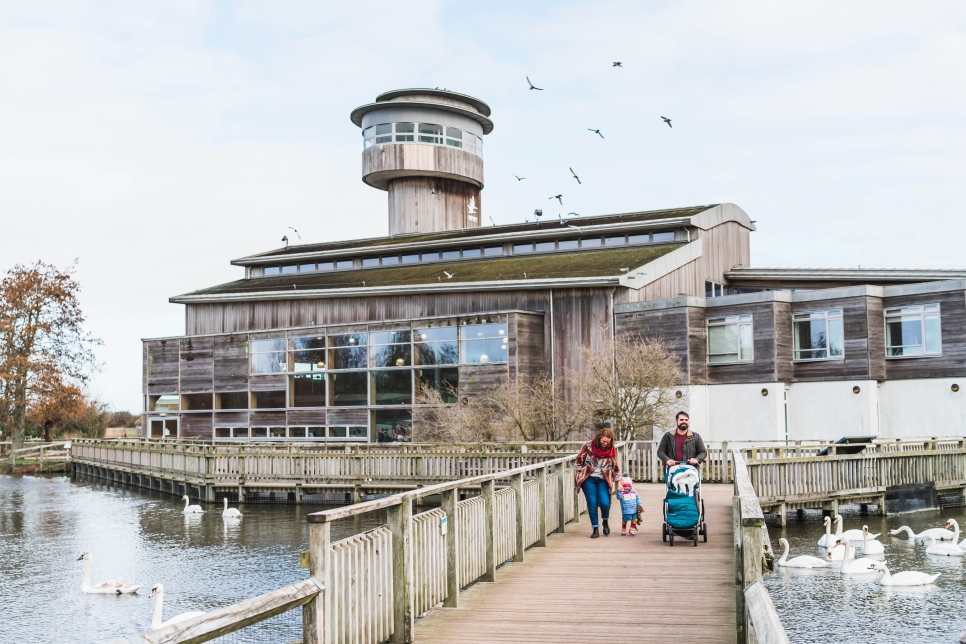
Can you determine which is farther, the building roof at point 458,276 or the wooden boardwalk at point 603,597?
the building roof at point 458,276

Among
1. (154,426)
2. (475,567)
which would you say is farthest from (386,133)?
(475,567)

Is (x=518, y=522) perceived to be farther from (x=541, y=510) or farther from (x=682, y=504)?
(x=682, y=504)

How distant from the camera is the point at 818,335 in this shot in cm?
3628

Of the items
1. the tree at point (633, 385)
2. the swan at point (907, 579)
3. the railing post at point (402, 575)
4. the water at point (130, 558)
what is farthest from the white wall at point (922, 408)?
the railing post at point (402, 575)

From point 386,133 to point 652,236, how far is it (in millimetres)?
25073

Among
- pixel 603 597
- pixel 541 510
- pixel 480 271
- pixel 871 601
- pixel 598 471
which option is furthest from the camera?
pixel 480 271

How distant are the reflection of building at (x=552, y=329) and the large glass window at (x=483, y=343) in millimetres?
66

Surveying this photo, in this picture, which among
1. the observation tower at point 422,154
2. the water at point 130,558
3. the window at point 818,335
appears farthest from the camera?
the observation tower at point 422,154

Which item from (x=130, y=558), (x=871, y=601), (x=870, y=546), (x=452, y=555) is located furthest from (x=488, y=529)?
(x=130, y=558)

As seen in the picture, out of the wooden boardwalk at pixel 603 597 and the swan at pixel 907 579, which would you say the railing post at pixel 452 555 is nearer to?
the wooden boardwalk at pixel 603 597

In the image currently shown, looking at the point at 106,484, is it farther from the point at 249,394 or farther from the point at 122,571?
the point at 122,571

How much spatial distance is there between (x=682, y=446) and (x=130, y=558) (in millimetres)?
15332

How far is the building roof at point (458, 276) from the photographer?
1590 inches

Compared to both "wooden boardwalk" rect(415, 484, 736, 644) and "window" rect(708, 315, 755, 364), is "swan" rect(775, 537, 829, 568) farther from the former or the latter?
"window" rect(708, 315, 755, 364)
